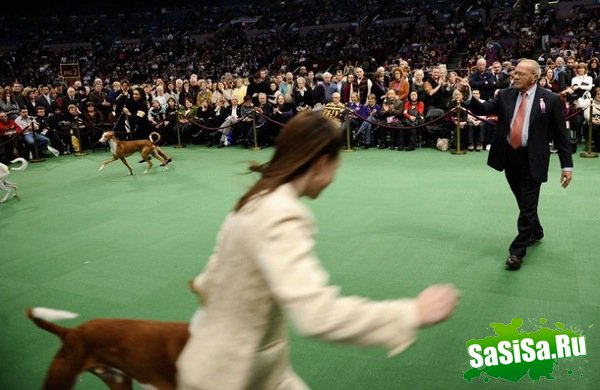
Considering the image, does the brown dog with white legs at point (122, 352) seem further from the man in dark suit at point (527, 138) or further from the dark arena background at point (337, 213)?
the man in dark suit at point (527, 138)

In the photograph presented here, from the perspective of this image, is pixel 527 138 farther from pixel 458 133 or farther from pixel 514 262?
pixel 458 133

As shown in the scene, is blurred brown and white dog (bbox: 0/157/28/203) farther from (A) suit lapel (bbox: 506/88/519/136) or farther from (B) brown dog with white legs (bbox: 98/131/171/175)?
(A) suit lapel (bbox: 506/88/519/136)

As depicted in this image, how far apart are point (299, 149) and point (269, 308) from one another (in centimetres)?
41

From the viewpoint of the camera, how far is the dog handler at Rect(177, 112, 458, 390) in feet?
3.74

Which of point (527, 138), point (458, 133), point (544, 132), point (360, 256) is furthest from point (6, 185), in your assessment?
point (458, 133)

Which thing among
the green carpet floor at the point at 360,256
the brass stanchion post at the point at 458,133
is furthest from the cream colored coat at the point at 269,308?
the brass stanchion post at the point at 458,133

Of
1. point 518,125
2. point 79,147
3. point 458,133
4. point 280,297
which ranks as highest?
point 280,297

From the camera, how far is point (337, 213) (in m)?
6.61

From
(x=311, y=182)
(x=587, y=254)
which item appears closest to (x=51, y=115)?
(x=587, y=254)

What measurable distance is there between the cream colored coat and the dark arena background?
0.28 m

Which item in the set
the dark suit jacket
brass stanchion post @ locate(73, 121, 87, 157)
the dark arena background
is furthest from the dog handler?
brass stanchion post @ locate(73, 121, 87, 157)

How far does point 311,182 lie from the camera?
1374 millimetres

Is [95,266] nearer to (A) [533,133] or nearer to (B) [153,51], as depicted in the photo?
(A) [533,133]

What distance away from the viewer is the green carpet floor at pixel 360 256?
324 centimetres
